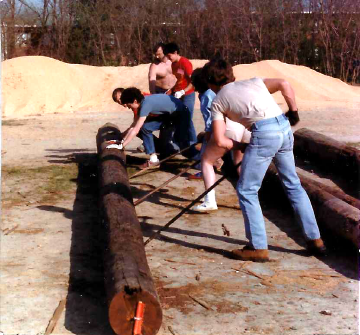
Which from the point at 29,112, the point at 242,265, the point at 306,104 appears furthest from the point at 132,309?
the point at 29,112

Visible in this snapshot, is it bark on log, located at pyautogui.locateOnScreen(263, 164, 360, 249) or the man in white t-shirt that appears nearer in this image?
the man in white t-shirt

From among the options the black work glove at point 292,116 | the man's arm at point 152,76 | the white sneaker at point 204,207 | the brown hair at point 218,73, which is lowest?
the white sneaker at point 204,207

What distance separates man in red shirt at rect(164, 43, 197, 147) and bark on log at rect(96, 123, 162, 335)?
123 inches

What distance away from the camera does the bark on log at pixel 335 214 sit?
5910 millimetres

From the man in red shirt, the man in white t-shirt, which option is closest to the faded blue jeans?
the man in white t-shirt

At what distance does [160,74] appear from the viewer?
34.5ft

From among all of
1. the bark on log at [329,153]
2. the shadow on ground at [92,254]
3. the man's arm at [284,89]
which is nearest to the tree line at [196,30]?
A: the bark on log at [329,153]

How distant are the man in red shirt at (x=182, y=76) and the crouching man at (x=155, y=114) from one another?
0.17m

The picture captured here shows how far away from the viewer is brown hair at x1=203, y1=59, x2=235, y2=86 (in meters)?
5.91

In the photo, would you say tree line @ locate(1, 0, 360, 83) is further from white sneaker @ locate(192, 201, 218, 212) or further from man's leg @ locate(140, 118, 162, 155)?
white sneaker @ locate(192, 201, 218, 212)

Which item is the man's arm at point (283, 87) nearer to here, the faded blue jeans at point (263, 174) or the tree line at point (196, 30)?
the faded blue jeans at point (263, 174)

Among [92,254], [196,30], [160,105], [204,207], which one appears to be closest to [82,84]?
[196,30]

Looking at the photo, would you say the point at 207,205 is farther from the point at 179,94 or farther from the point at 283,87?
the point at 179,94

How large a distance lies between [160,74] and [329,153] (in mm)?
2752
